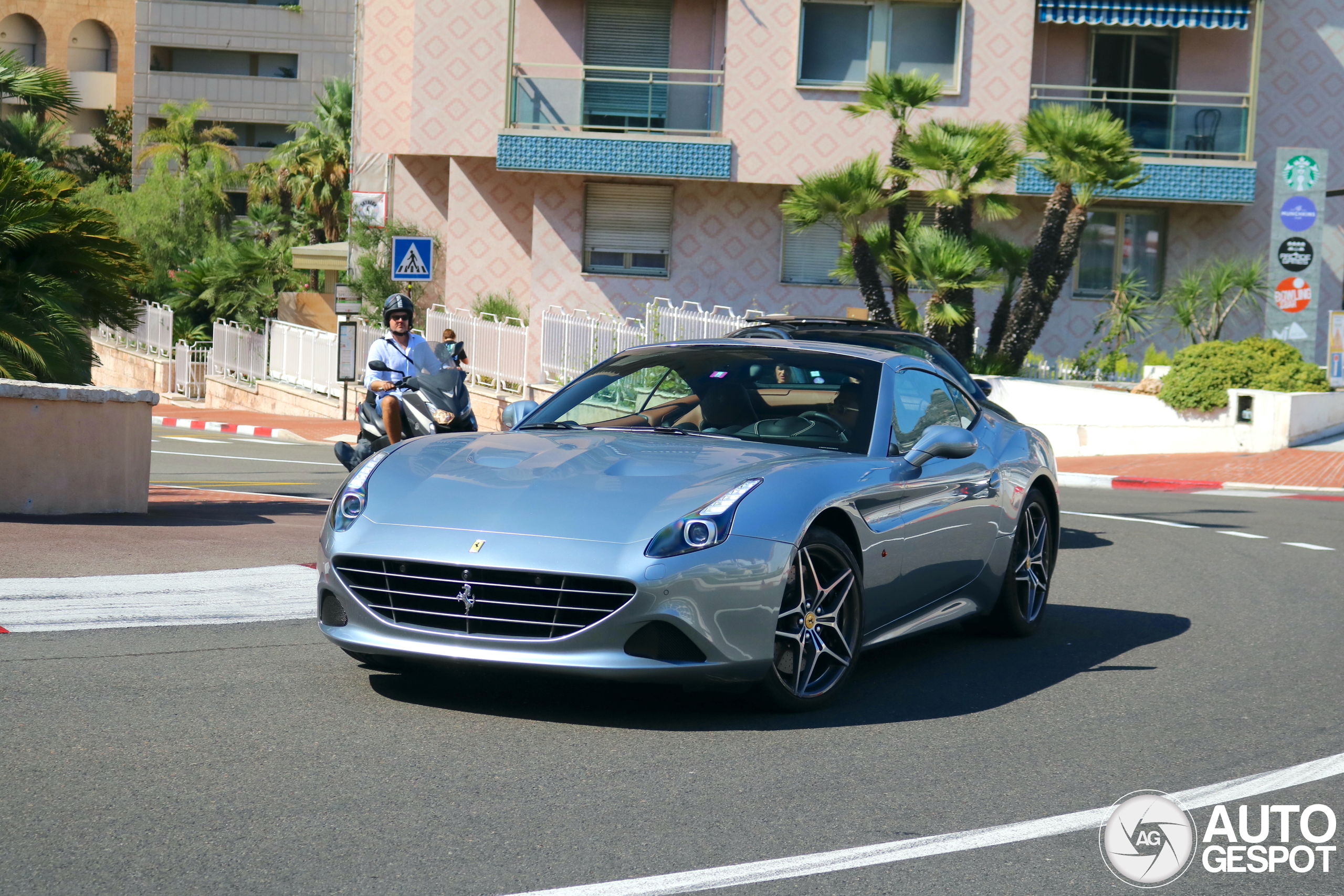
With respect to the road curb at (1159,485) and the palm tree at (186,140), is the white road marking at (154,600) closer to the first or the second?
the road curb at (1159,485)

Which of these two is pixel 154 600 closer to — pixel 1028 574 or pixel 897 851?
pixel 1028 574

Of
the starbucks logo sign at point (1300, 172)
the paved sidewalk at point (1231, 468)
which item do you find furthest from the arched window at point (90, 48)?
the paved sidewalk at point (1231, 468)

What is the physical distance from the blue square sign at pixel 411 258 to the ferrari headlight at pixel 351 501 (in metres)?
16.3

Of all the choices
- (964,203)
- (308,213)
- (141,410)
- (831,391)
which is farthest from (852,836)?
(308,213)

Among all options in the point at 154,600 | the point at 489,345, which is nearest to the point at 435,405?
the point at 154,600

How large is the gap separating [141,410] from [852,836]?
28.6ft

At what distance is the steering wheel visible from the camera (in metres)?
6.65

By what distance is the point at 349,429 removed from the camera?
26500 millimetres

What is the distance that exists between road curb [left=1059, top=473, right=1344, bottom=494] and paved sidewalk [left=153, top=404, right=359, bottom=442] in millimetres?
11738

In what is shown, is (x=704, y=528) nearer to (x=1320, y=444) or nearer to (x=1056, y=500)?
(x=1056, y=500)

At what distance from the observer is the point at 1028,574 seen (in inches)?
318

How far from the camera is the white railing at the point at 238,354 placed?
33.2m

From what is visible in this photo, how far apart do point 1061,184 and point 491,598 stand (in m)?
19.3

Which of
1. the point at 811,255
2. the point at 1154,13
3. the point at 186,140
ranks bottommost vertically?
the point at 811,255
